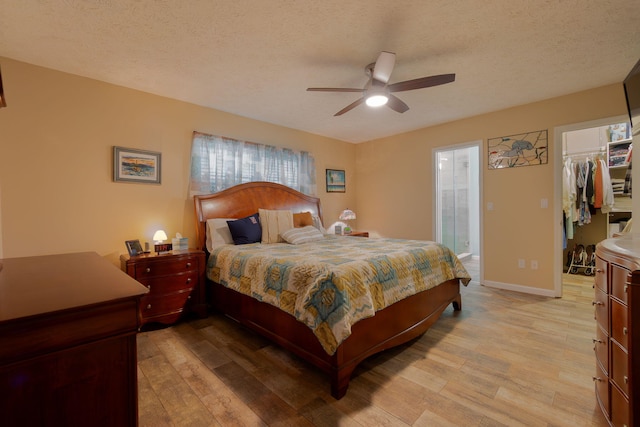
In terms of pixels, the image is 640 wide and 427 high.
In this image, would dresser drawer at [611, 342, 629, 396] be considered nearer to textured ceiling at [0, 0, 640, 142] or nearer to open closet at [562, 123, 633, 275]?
textured ceiling at [0, 0, 640, 142]

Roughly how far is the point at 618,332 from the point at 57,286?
230 cm

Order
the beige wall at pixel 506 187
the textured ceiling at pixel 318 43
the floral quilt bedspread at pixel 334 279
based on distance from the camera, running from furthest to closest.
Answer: the beige wall at pixel 506 187 → the textured ceiling at pixel 318 43 → the floral quilt bedspread at pixel 334 279

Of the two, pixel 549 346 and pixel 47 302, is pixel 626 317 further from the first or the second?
pixel 47 302

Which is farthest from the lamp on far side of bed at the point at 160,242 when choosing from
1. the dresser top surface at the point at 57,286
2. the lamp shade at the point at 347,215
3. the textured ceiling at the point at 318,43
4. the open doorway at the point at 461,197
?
the open doorway at the point at 461,197

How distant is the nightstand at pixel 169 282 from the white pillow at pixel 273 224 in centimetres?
81

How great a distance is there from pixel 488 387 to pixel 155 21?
3.44m

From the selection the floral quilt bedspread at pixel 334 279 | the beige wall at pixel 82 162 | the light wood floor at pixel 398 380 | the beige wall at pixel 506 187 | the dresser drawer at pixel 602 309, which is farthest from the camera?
the beige wall at pixel 506 187

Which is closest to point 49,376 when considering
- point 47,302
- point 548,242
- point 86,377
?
point 86,377

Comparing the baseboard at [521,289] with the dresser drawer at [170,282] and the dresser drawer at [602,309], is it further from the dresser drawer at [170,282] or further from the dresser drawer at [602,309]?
the dresser drawer at [170,282]

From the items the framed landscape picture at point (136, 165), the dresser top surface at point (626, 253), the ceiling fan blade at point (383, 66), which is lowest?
the dresser top surface at point (626, 253)

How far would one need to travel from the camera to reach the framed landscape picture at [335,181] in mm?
5215

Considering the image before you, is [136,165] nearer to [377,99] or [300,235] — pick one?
[300,235]

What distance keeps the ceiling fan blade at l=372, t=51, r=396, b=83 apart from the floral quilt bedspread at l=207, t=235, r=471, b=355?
153 cm

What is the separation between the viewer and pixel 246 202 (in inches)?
152
